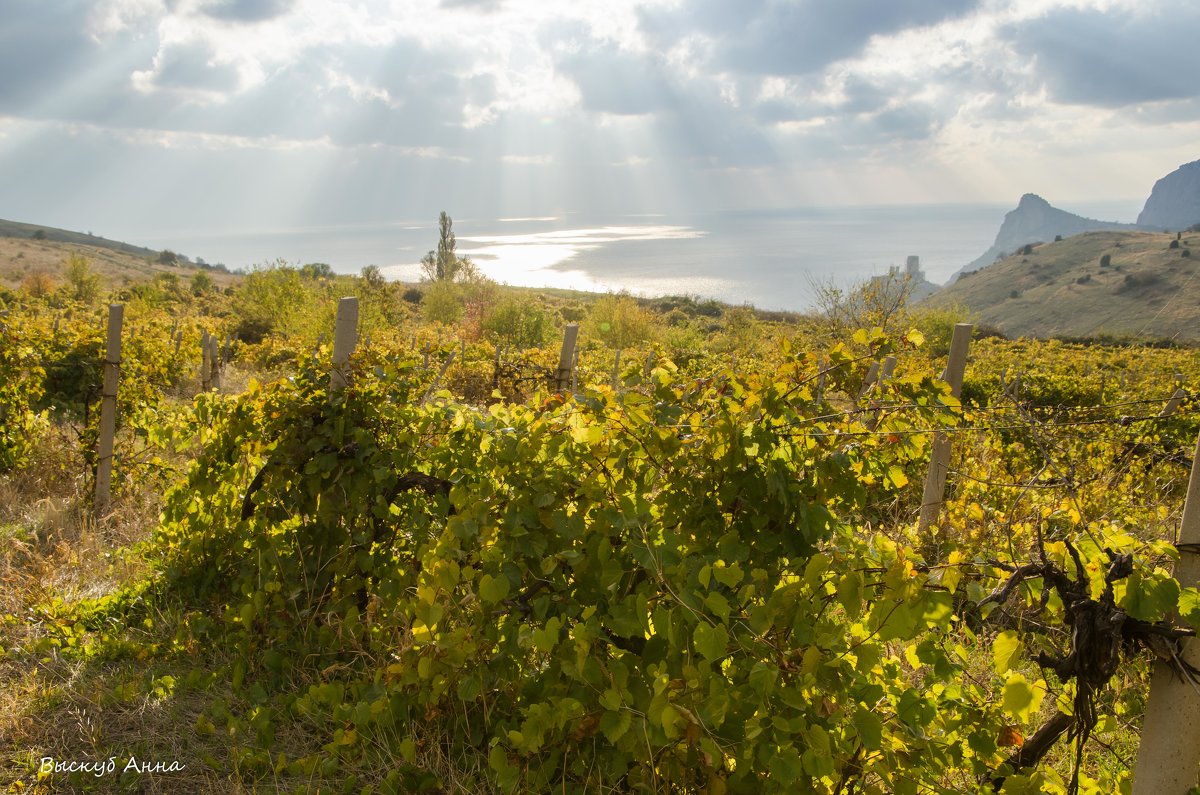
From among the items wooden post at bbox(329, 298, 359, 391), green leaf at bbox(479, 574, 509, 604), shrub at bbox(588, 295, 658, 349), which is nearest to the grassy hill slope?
shrub at bbox(588, 295, 658, 349)

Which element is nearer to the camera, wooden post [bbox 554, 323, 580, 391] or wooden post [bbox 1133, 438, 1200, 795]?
wooden post [bbox 1133, 438, 1200, 795]

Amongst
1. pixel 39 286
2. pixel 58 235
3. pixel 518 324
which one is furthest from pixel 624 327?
pixel 58 235

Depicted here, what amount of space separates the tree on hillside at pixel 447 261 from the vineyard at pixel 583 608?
5402 cm

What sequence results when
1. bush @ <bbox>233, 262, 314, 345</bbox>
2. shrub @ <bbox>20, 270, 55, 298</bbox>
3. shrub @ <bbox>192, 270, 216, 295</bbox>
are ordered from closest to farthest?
bush @ <bbox>233, 262, 314, 345</bbox>, shrub @ <bbox>20, 270, 55, 298</bbox>, shrub @ <bbox>192, 270, 216, 295</bbox>

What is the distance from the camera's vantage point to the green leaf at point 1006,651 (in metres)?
1.72

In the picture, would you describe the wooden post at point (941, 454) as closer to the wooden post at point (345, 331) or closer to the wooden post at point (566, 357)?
the wooden post at point (345, 331)

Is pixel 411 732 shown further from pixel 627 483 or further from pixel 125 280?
pixel 125 280

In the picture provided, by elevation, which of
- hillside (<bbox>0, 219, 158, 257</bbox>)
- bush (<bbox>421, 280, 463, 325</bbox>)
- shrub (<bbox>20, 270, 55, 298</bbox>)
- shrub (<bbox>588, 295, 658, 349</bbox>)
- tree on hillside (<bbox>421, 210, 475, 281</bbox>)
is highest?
hillside (<bbox>0, 219, 158, 257</bbox>)

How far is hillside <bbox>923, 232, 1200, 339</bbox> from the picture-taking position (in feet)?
243

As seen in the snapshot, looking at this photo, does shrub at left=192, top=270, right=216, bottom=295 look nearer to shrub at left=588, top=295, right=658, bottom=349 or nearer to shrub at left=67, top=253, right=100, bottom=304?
shrub at left=67, top=253, right=100, bottom=304

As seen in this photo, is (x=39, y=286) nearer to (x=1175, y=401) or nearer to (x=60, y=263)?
(x=60, y=263)

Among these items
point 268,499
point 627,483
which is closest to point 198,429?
point 268,499

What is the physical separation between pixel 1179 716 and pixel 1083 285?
10922 centimetres

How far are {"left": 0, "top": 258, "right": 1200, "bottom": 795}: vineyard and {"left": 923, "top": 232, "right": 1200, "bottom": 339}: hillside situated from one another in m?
60.7
